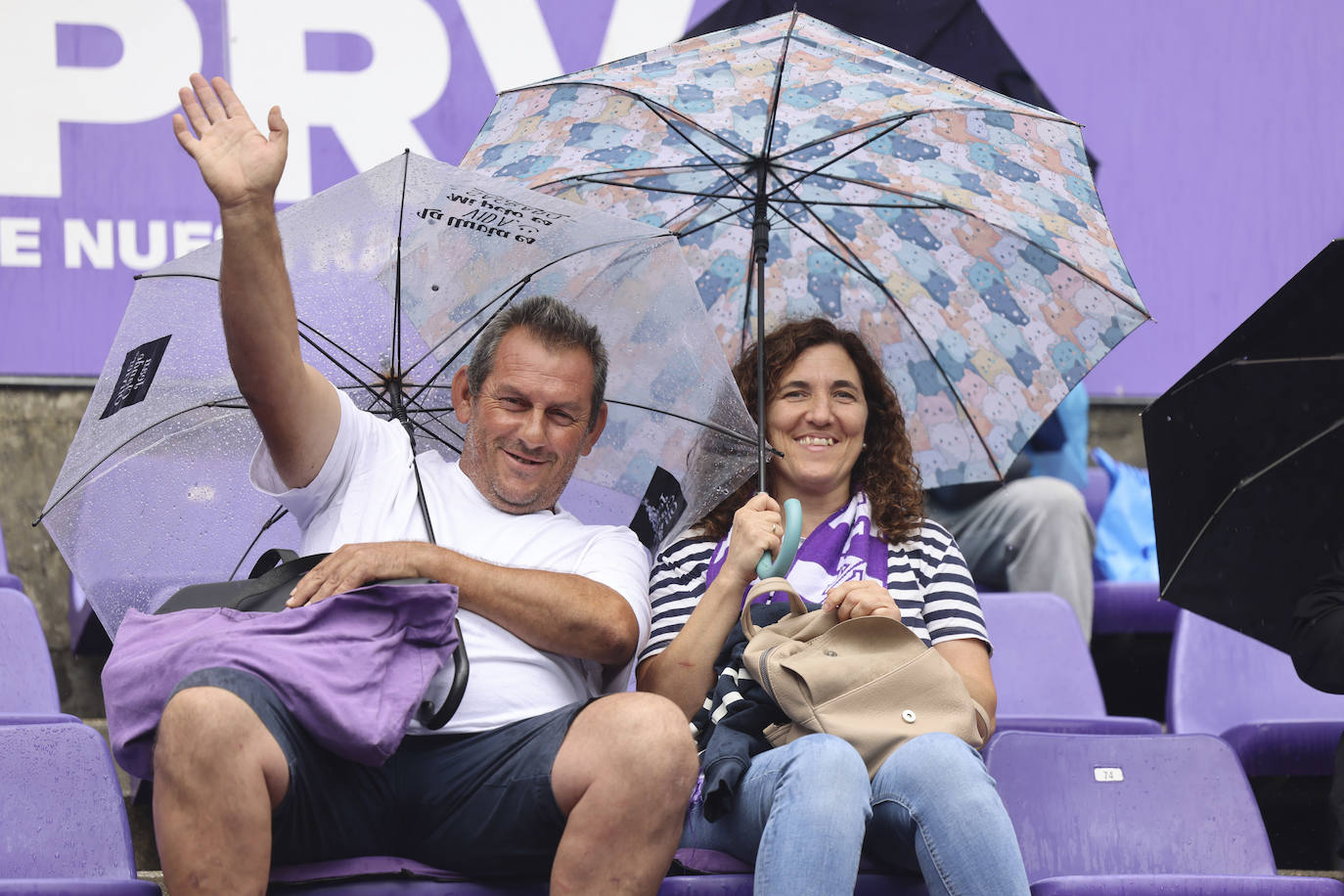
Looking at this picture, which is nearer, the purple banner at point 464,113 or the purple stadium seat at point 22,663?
the purple stadium seat at point 22,663

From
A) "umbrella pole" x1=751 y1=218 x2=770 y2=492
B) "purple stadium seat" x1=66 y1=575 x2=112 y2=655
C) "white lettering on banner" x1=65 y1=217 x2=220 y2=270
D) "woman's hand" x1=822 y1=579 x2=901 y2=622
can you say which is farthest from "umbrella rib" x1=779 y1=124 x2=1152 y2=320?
"purple stadium seat" x1=66 y1=575 x2=112 y2=655

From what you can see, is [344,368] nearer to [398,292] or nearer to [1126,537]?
[398,292]

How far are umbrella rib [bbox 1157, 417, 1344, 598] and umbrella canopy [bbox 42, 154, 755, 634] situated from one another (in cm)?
82

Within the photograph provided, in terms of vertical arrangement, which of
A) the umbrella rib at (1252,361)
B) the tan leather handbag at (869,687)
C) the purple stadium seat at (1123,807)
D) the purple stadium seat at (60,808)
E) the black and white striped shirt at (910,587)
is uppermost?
the umbrella rib at (1252,361)

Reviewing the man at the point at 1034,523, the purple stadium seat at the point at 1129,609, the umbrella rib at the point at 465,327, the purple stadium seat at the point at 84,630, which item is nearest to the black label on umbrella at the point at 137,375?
the umbrella rib at the point at 465,327

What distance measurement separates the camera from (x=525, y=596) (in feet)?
7.72

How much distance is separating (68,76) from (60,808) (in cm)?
263

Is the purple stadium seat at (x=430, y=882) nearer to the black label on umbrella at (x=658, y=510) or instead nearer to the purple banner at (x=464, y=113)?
the black label on umbrella at (x=658, y=510)

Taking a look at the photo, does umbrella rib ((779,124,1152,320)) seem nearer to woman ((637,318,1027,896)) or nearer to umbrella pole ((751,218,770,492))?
umbrella pole ((751,218,770,492))

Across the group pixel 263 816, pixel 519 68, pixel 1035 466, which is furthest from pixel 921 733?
pixel 519 68

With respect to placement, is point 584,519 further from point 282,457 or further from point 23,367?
point 23,367

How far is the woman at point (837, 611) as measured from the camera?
2.14 metres

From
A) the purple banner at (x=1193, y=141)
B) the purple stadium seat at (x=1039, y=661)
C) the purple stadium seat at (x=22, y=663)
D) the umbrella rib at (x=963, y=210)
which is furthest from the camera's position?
the purple banner at (x=1193, y=141)

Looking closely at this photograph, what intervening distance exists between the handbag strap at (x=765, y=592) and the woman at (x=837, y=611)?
0.03m
